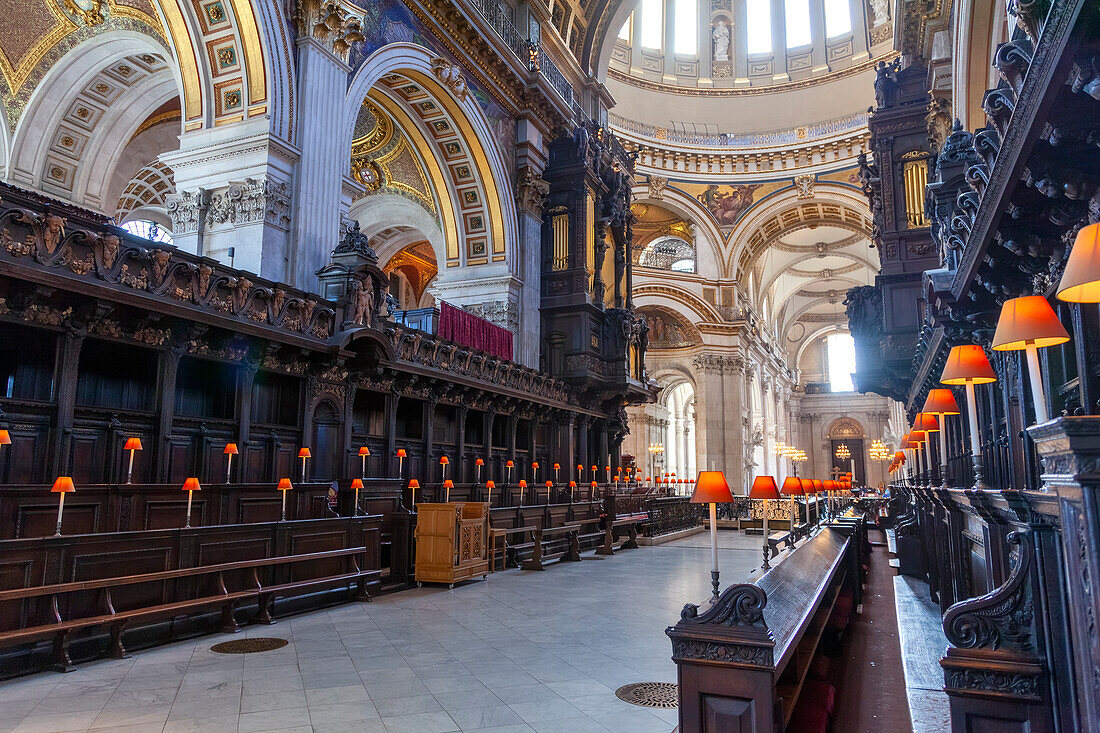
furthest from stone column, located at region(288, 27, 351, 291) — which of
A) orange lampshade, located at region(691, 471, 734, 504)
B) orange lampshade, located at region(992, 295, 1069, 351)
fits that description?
orange lampshade, located at region(992, 295, 1069, 351)

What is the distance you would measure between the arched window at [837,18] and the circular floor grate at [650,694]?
33.3 m

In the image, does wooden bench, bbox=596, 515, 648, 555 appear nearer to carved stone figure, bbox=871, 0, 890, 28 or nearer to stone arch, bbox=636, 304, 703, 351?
stone arch, bbox=636, 304, 703, 351

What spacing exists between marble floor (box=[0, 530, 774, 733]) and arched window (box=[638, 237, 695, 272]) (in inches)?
1092

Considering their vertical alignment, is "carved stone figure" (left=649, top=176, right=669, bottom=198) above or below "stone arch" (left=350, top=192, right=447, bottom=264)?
above

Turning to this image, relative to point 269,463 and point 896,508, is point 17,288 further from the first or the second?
point 896,508

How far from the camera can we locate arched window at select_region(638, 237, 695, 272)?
113ft

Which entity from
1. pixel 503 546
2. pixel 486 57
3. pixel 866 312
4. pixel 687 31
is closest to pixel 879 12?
pixel 687 31

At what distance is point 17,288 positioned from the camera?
256 inches

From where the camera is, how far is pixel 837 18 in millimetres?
31500

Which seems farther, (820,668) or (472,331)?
(472,331)

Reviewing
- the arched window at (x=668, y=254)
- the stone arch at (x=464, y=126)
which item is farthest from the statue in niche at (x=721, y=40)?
the stone arch at (x=464, y=126)

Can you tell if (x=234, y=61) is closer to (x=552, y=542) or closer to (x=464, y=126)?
(x=464, y=126)

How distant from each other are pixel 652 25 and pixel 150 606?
3212 centimetres

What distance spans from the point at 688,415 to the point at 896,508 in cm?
2318
